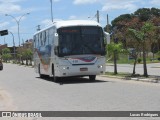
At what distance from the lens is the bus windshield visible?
985 inches

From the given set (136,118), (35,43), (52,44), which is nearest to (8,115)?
(136,118)

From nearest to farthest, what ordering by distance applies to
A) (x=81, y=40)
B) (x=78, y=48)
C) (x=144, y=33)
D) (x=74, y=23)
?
(x=78, y=48) → (x=81, y=40) → (x=74, y=23) → (x=144, y=33)

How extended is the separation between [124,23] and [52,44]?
517 centimetres

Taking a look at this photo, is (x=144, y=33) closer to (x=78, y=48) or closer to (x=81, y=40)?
(x=81, y=40)

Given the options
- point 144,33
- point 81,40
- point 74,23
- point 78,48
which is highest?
point 74,23

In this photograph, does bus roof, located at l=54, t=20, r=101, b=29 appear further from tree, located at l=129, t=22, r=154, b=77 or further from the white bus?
tree, located at l=129, t=22, r=154, b=77

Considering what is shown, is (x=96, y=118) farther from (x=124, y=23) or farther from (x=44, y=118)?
(x=124, y=23)

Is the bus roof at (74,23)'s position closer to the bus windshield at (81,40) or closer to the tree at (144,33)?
the bus windshield at (81,40)

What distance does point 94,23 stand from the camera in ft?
84.7

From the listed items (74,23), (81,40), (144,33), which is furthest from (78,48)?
(144,33)

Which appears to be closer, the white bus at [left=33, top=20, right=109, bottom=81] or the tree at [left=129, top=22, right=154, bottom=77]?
the white bus at [left=33, top=20, right=109, bottom=81]

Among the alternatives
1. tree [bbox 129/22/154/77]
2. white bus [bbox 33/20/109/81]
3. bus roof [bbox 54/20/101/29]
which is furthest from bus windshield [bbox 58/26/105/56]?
tree [bbox 129/22/154/77]

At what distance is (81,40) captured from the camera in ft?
82.9

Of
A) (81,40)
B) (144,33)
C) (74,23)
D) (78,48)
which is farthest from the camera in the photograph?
(144,33)
